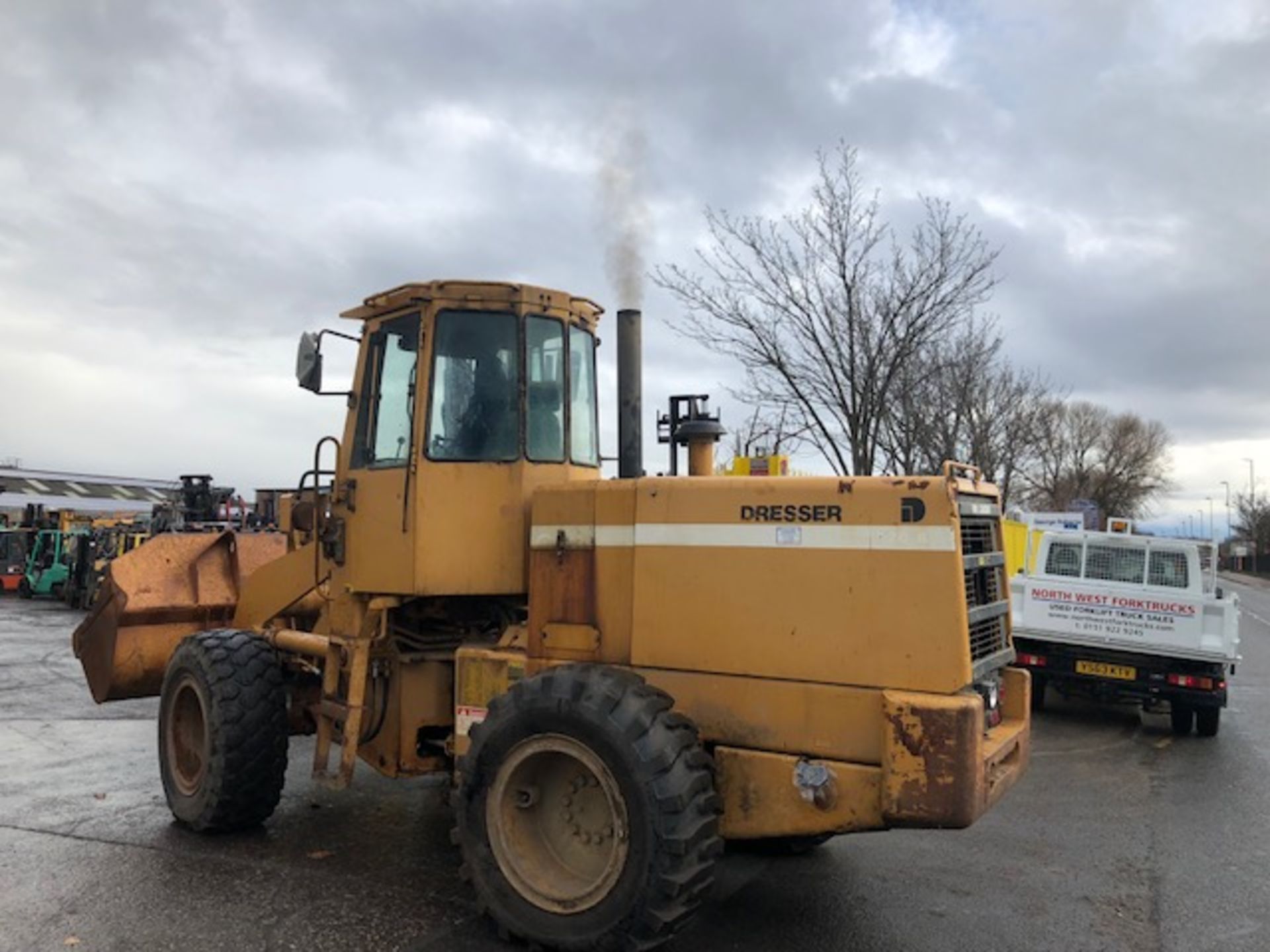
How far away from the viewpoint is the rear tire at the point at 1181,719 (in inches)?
417

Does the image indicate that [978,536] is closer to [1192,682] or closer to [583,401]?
[583,401]

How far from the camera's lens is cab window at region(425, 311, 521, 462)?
5.41 meters

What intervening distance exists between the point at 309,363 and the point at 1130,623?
29.3 ft

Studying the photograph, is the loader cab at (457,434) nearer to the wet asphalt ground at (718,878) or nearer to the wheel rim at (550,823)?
the wheel rim at (550,823)

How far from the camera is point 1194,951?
15.5 feet

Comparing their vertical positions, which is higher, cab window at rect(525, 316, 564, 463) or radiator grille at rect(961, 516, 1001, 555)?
cab window at rect(525, 316, 564, 463)

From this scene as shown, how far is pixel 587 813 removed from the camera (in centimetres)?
460

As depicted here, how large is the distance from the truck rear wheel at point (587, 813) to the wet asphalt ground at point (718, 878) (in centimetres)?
42

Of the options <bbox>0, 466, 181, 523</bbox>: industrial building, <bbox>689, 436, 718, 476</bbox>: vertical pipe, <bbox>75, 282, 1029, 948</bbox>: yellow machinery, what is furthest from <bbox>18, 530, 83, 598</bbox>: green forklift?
<bbox>689, 436, 718, 476</bbox>: vertical pipe

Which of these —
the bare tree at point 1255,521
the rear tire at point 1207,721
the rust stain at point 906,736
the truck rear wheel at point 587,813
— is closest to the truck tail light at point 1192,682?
the rear tire at point 1207,721

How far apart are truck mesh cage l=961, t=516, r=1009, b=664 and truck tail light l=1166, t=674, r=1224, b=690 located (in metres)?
6.40

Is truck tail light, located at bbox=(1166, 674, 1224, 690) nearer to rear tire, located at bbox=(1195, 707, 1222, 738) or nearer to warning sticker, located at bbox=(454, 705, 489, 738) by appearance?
rear tire, located at bbox=(1195, 707, 1222, 738)

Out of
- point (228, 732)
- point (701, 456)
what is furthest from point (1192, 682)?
point (228, 732)

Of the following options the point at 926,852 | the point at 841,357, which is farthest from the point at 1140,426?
the point at 926,852
